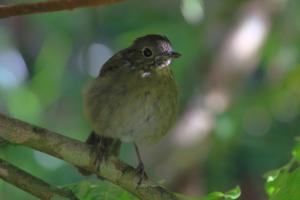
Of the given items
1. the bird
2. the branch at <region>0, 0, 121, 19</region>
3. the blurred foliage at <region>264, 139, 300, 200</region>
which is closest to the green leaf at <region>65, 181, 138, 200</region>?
the blurred foliage at <region>264, 139, 300, 200</region>

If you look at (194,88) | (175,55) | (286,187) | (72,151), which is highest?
(194,88)

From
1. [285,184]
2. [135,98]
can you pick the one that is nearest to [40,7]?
[285,184]

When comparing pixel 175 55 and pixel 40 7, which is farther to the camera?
pixel 175 55

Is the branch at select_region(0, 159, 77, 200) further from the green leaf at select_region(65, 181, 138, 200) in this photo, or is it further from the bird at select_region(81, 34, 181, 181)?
the bird at select_region(81, 34, 181, 181)

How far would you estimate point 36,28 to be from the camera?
8.05m

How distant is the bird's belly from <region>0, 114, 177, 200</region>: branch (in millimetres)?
1068

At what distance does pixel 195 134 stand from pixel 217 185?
0.84 metres

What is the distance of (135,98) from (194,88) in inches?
111

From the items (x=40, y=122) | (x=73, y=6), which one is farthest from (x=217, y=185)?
(x=73, y=6)

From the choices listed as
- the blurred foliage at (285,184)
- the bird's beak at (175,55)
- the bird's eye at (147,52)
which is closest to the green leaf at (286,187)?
the blurred foliage at (285,184)

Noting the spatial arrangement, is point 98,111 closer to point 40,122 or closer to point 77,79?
point 40,122

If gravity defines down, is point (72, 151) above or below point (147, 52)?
below

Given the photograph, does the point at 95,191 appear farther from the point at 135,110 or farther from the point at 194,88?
the point at 194,88

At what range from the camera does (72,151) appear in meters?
2.43
